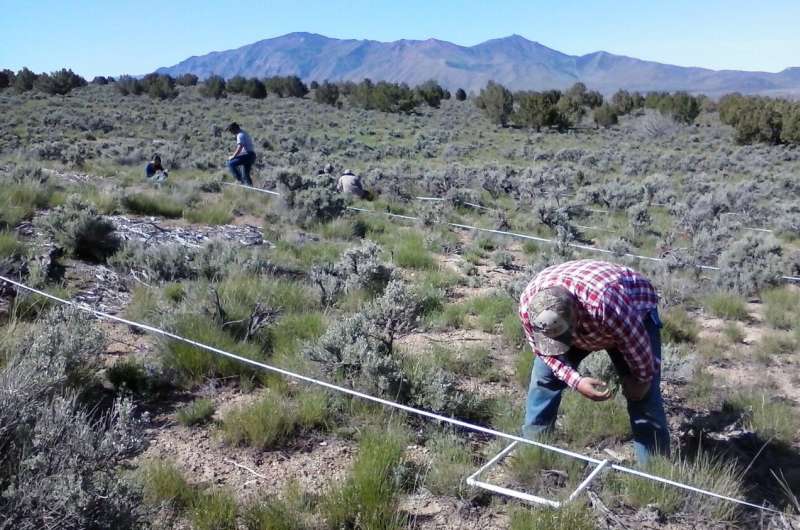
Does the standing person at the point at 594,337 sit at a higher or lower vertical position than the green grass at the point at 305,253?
higher

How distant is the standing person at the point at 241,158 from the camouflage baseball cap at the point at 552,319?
11.6 metres

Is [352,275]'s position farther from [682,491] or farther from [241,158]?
[241,158]

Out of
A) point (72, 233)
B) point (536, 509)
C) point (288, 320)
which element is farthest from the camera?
point (72, 233)

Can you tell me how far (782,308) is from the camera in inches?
287

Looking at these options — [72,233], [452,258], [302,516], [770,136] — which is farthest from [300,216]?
[770,136]

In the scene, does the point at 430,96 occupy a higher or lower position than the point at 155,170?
higher

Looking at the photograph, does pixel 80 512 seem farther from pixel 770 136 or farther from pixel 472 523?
pixel 770 136

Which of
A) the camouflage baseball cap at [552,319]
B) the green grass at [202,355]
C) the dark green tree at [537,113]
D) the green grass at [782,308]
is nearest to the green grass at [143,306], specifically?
the green grass at [202,355]

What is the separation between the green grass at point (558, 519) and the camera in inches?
120

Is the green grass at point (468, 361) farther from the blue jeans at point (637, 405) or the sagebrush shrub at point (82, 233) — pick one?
the sagebrush shrub at point (82, 233)

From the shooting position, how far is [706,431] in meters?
4.51

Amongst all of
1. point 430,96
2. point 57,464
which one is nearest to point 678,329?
point 57,464

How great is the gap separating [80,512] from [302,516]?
1.09m

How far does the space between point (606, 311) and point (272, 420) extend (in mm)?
2072
